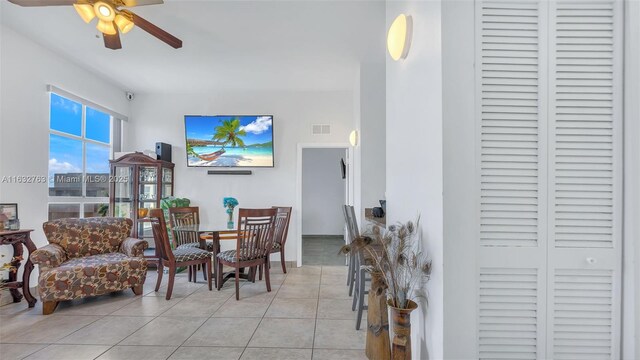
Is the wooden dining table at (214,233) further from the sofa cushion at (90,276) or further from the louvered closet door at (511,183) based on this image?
the louvered closet door at (511,183)

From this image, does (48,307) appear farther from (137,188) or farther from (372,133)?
(372,133)

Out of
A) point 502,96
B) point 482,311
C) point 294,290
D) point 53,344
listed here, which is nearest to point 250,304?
point 294,290

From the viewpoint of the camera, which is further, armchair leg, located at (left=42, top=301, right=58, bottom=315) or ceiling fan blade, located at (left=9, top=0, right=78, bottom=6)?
armchair leg, located at (left=42, top=301, right=58, bottom=315)

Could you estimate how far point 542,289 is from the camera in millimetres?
1312

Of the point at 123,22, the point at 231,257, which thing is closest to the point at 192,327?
the point at 231,257

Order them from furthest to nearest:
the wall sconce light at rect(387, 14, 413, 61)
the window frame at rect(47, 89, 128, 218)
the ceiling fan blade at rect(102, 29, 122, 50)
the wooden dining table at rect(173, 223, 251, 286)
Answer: the window frame at rect(47, 89, 128, 218) < the wooden dining table at rect(173, 223, 251, 286) < the ceiling fan blade at rect(102, 29, 122, 50) < the wall sconce light at rect(387, 14, 413, 61)

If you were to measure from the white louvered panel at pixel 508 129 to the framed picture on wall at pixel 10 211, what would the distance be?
4.44 metres

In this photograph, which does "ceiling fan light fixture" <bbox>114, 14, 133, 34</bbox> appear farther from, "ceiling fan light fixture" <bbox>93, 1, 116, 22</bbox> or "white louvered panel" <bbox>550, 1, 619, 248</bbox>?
"white louvered panel" <bbox>550, 1, 619, 248</bbox>

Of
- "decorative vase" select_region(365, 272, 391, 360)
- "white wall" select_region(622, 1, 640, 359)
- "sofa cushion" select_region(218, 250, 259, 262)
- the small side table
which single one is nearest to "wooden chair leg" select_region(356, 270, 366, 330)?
"decorative vase" select_region(365, 272, 391, 360)

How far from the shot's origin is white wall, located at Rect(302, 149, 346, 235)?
281 inches

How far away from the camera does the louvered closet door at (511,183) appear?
4.32 feet

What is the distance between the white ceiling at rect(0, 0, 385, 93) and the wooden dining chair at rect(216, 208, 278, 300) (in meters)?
2.00

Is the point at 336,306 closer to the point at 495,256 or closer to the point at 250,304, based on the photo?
the point at 250,304

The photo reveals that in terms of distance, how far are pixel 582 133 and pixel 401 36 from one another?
109 centimetres
